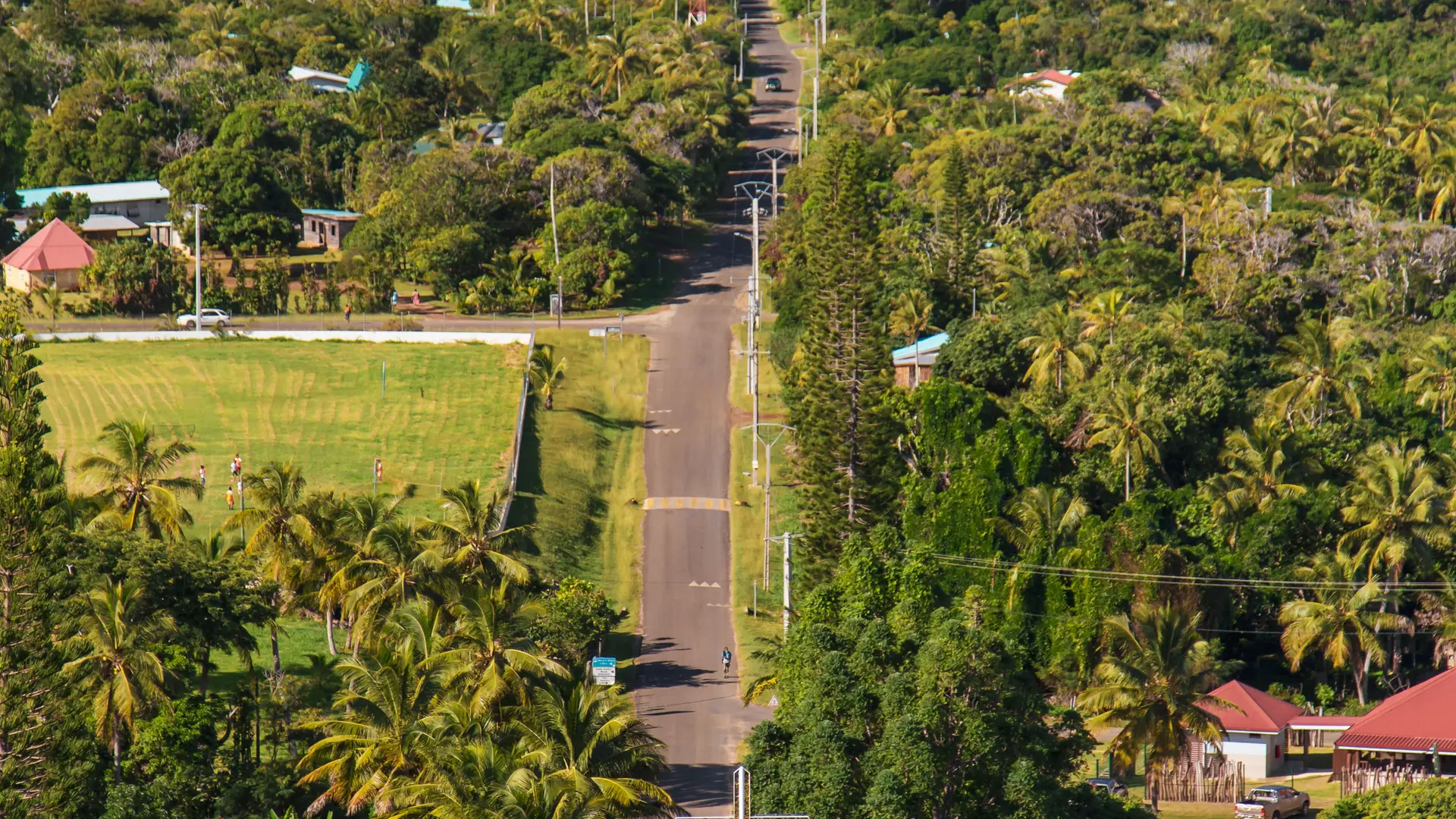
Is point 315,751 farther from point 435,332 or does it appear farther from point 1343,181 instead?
point 1343,181

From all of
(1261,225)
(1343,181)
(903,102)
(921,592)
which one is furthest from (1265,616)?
(903,102)

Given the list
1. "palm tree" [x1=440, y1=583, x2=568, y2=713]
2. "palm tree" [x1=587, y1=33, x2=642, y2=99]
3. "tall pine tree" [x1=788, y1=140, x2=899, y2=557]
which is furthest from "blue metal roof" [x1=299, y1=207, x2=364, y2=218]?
"palm tree" [x1=440, y1=583, x2=568, y2=713]

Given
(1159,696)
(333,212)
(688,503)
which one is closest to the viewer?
(1159,696)

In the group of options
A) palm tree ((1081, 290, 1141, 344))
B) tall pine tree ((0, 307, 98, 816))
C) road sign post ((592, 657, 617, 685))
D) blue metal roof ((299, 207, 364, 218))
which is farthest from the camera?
blue metal roof ((299, 207, 364, 218))

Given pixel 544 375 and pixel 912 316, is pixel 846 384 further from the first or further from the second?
pixel 912 316

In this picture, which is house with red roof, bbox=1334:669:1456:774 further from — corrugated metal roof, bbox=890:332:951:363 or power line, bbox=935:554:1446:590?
corrugated metal roof, bbox=890:332:951:363

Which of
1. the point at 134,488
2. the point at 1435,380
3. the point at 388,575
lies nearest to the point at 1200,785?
the point at 388,575

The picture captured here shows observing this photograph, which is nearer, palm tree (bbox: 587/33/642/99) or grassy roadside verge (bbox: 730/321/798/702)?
grassy roadside verge (bbox: 730/321/798/702)
